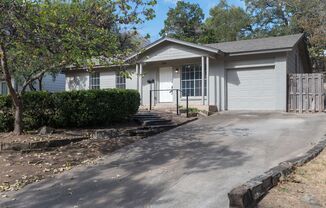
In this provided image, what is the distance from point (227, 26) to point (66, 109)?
27739 millimetres

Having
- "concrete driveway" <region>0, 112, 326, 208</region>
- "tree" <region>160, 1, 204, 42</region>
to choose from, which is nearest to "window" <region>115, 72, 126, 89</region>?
"concrete driveway" <region>0, 112, 326, 208</region>

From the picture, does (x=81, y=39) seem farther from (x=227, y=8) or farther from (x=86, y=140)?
(x=227, y=8)

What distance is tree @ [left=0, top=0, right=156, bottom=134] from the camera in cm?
795

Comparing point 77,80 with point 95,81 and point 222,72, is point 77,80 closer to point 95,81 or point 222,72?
point 95,81

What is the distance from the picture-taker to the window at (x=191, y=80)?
1928 cm

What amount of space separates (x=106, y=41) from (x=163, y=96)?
1106 cm

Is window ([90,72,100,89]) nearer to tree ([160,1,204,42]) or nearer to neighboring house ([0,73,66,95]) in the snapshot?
neighboring house ([0,73,66,95])

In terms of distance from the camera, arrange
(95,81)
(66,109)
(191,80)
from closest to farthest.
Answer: (66,109)
(191,80)
(95,81)

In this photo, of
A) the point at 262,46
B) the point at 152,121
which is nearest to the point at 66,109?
the point at 152,121

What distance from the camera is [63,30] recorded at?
8.67 m

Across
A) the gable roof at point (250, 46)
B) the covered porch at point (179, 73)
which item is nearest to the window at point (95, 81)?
the covered porch at point (179, 73)

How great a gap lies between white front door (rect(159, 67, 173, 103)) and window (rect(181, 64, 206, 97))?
74cm

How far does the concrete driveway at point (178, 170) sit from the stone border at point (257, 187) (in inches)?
18.1

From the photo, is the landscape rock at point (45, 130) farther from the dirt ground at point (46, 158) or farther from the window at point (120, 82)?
the window at point (120, 82)
